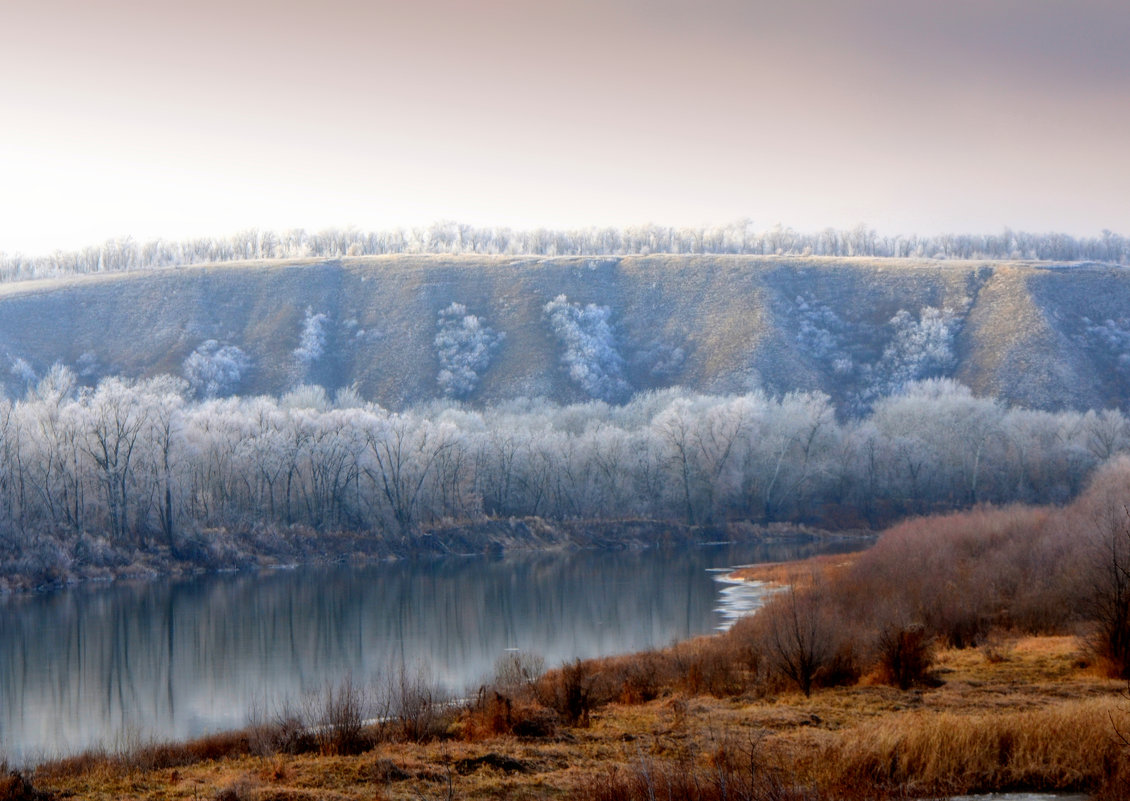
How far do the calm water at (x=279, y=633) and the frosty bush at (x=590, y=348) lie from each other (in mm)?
58898

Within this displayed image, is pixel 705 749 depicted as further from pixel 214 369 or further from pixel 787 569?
pixel 214 369

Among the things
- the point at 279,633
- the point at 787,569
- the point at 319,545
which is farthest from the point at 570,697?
the point at 319,545

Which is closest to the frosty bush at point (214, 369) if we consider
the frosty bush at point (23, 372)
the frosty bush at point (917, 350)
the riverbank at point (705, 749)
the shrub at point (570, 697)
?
the frosty bush at point (23, 372)

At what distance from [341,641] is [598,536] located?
40.8 m

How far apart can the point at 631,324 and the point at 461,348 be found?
22.6m

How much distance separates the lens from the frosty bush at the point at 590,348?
121125 mm

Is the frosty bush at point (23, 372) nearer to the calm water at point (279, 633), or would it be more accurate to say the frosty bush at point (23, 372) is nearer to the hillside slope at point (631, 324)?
the hillside slope at point (631, 324)

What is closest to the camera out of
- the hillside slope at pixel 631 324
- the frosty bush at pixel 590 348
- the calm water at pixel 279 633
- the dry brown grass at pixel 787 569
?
the calm water at pixel 279 633

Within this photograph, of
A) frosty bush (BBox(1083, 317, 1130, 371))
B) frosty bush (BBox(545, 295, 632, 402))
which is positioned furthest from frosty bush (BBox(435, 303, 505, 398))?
frosty bush (BBox(1083, 317, 1130, 371))

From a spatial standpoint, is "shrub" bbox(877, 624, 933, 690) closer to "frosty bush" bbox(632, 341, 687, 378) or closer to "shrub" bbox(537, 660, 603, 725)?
"shrub" bbox(537, 660, 603, 725)

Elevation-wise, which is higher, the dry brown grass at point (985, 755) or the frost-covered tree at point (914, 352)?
the frost-covered tree at point (914, 352)

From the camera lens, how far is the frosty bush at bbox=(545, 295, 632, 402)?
121m

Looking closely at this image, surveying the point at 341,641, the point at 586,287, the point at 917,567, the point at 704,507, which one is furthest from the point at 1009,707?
the point at 586,287

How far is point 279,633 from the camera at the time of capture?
40.2 metres
